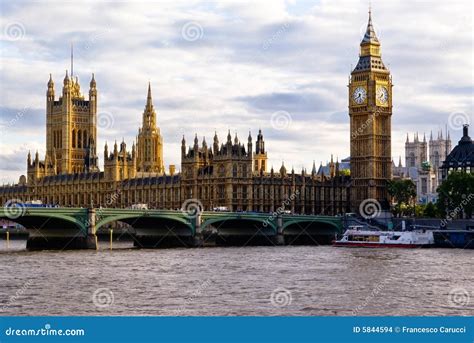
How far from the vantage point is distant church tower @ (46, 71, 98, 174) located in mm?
168375

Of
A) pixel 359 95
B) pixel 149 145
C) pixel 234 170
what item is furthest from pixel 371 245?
pixel 149 145

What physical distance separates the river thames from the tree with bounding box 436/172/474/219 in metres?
29.7

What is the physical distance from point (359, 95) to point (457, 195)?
87.0ft

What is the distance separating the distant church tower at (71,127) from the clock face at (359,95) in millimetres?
61875

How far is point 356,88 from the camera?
11906 centimetres

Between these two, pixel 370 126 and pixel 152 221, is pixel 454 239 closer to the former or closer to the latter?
pixel 152 221

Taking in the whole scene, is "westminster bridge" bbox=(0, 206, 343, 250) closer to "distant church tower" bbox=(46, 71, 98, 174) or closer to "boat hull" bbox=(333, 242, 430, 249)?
"boat hull" bbox=(333, 242, 430, 249)

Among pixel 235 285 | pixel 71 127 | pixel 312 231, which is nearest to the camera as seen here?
pixel 235 285

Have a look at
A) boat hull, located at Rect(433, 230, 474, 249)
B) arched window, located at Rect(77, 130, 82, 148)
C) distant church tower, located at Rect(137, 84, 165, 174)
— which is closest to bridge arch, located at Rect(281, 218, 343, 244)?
boat hull, located at Rect(433, 230, 474, 249)

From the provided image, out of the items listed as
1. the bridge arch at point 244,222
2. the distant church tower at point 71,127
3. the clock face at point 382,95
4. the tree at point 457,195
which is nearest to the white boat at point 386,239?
the bridge arch at point 244,222

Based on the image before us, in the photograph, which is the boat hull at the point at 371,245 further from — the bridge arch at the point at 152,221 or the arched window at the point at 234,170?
the arched window at the point at 234,170

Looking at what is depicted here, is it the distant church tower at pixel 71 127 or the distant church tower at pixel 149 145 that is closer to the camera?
the distant church tower at pixel 149 145

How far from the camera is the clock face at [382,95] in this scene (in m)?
118

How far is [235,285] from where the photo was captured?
4334cm
